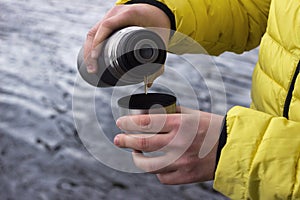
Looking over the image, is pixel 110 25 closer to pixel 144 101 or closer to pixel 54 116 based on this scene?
pixel 144 101

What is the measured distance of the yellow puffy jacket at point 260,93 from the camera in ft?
1.69

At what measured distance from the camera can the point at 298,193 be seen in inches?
19.8

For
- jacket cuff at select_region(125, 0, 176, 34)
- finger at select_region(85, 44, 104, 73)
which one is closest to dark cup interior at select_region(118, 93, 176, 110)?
finger at select_region(85, 44, 104, 73)

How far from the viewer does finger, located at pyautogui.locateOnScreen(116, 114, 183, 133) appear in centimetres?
51

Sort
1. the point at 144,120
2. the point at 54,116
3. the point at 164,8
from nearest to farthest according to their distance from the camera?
the point at 144,120
the point at 164,8
the point at 54,116

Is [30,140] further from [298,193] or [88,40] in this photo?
[298,193]

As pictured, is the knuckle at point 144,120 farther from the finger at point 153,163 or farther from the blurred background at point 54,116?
the blurred background at point 54,116

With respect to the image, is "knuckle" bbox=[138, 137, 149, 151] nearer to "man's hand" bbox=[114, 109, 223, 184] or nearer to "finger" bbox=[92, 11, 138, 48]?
"man's hand" bbox=[114, 109, 223, 184]

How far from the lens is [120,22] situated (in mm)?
659

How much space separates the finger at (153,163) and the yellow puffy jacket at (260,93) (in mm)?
57

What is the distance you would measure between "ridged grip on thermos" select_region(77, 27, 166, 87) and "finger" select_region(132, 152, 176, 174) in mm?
113

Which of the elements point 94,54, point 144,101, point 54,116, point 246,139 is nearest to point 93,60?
point 94,54

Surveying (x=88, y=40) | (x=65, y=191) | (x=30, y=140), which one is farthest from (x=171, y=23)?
(x=30, y=140)

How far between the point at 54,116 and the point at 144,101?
2.32 ft
